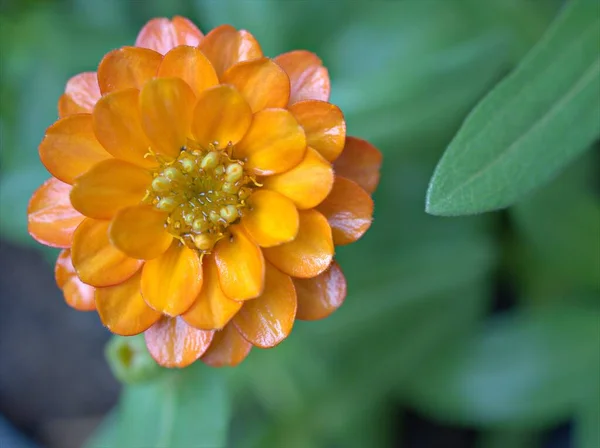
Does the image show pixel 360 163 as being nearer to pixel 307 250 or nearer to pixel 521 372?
pixel 307 250

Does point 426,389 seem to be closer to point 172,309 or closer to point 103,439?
point 103,439

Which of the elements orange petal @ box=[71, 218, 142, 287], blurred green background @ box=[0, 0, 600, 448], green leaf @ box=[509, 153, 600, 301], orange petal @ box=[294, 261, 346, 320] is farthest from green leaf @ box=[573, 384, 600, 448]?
orange petal @ box=[71, 218, 142, 287]

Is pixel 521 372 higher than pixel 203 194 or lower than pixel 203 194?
lower

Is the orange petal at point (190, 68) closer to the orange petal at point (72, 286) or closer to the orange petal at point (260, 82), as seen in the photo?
the orange petal at point (260, 82)

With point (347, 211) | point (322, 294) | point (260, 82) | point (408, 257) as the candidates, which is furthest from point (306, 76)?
point (408, 257)

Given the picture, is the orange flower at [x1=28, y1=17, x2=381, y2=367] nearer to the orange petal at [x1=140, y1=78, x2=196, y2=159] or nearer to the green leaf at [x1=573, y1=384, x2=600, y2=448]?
the orange petal at [x1=140, y1=78, x2=196, y2=159]

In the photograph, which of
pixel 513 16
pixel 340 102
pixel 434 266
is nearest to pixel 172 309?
pixel 340 102
